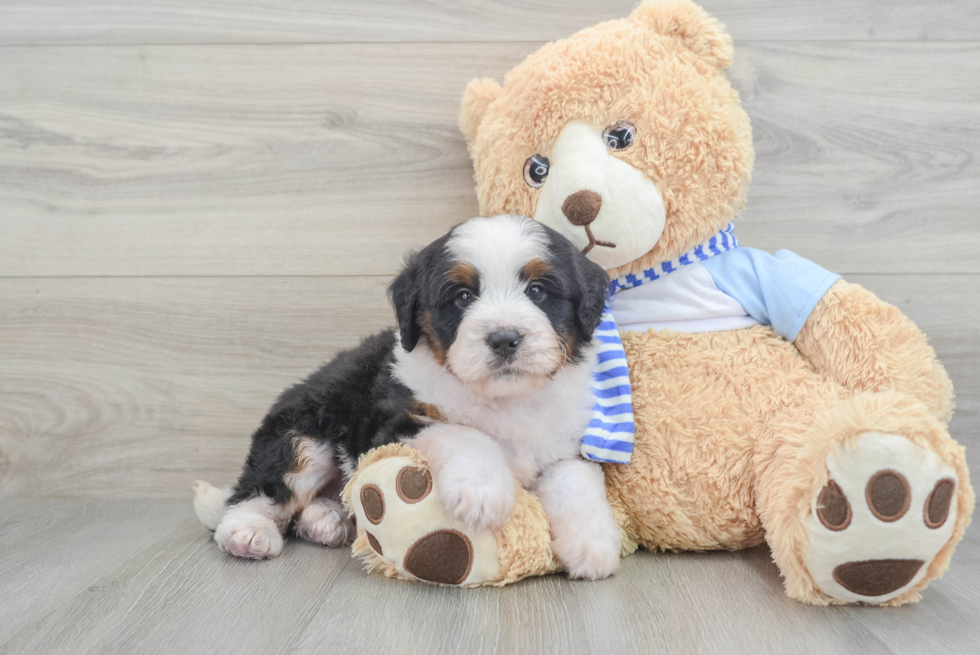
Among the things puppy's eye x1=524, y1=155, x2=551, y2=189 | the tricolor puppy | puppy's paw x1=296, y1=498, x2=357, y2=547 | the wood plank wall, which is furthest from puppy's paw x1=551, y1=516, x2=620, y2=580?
the wood plank wall

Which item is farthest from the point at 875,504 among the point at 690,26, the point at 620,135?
the point at 690,26

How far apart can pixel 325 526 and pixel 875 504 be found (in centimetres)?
125

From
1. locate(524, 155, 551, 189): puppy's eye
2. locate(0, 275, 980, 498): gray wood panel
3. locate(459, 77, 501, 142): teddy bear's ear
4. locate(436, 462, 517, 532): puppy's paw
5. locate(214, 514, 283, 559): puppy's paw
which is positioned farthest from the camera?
locate(0, 275, 980, 498): gray wood panel

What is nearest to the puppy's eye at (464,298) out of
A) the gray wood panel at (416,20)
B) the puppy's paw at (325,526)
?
the puppy's paw at (325,526)

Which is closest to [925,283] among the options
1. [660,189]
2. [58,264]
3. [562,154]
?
[660,189]

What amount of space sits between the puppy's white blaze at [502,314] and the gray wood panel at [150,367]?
81 cm

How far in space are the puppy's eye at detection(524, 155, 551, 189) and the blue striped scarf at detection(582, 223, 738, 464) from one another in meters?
0.31

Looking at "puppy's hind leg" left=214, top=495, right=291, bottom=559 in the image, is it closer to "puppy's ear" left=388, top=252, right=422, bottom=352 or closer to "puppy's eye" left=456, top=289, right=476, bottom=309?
"puppy's ear" left=388, top=252, right=422, bottom=352

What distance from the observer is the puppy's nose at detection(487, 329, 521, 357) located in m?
1.43

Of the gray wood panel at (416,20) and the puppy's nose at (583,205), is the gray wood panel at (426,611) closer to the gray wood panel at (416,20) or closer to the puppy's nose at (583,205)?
the puppy's nose at (583,205)

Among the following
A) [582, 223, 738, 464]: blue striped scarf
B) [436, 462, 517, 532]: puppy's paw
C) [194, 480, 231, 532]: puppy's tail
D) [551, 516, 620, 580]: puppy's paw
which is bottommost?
[194, 480, 231, 532]: puppy's tail

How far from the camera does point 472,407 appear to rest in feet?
5.30

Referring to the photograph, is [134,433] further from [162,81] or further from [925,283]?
[925,283]

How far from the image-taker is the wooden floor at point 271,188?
7.10ft
